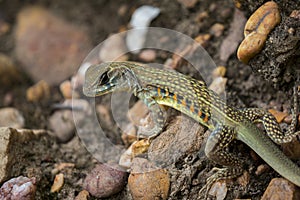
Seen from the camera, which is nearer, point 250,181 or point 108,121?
point 250,181

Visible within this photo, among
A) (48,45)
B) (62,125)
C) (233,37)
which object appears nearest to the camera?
(233,37)

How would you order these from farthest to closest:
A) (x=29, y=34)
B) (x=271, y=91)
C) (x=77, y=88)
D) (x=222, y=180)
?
(x=29, y=34) → (x=77, y=88) → (x=271, y=91) → (x=222, y=180)

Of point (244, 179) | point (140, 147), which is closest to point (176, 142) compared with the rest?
point (140, 147)

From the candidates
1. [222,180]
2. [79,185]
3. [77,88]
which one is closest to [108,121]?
[77,88]

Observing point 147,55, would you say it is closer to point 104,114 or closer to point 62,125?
point 104,114

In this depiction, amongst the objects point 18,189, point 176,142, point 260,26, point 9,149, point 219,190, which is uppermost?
point 260,26

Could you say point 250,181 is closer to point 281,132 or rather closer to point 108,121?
point 281,132

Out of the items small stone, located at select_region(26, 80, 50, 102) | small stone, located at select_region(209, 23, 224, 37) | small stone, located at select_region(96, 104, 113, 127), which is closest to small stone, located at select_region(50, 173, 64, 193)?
small stone, located at select_region(96, 104, 113, 127)
